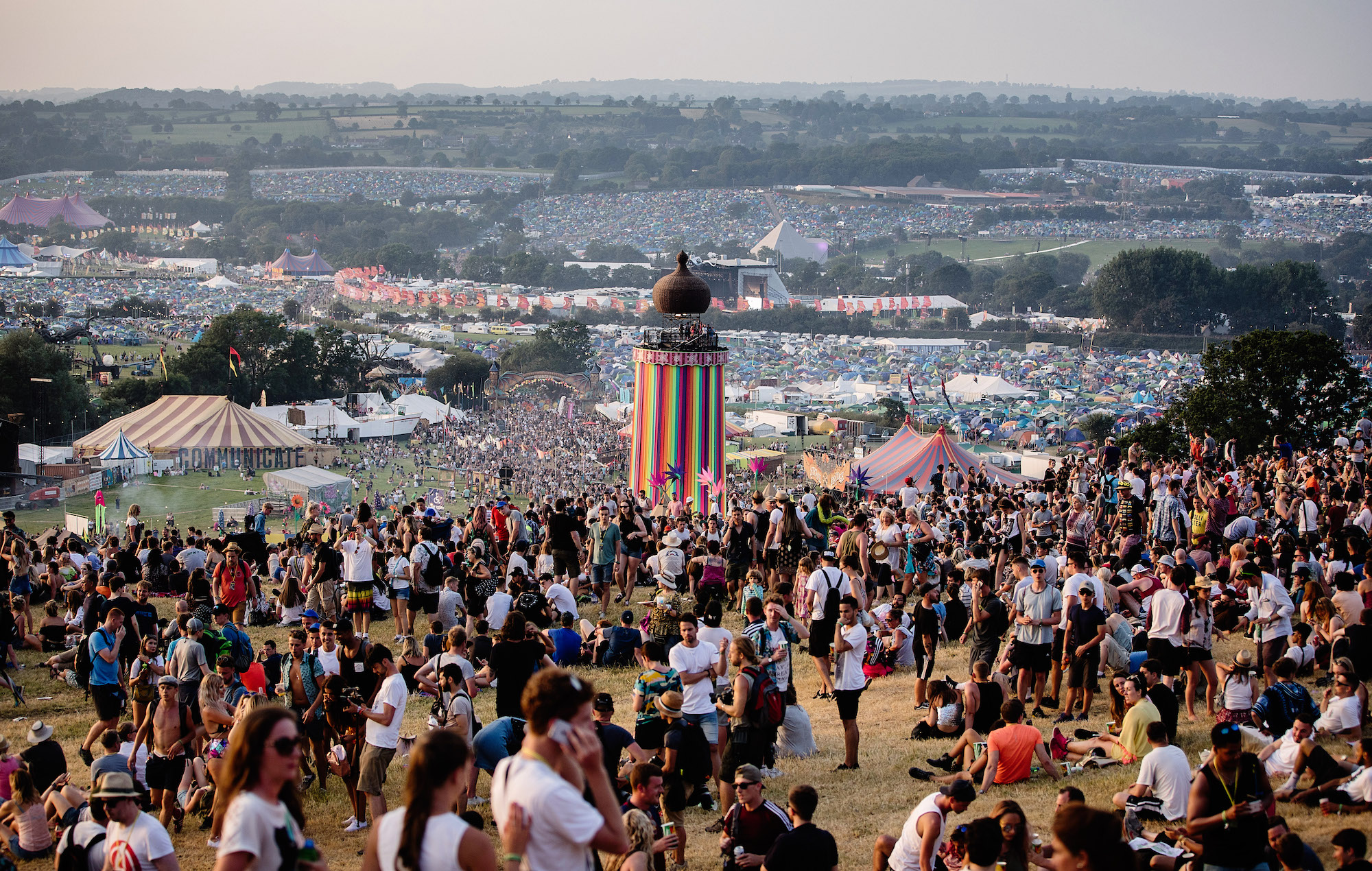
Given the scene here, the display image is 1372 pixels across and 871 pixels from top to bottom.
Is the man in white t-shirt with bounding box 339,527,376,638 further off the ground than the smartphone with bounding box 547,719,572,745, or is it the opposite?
the smartphone with bounding box 547,719,572,745

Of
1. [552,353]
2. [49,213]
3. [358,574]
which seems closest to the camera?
[358,574]

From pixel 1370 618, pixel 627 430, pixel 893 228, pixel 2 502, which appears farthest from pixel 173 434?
pixel 893 228

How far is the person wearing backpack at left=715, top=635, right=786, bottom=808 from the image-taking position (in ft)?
21.4

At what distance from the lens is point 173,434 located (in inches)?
1353

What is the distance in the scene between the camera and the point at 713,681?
6477mm

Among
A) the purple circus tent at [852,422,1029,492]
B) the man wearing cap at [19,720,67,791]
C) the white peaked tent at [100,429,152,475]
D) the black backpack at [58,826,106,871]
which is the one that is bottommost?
the white peaked tent at [100,429,152,475]

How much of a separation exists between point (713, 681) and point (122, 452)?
30.2 meters

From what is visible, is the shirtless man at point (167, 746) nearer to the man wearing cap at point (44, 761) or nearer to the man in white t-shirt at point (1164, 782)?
the man wearing cap at point (44, 761)

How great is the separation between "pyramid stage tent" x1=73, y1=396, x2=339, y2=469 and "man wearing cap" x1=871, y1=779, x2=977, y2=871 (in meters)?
31.5

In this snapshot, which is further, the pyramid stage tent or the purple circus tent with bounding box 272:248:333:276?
the purple circus tent with bounding box 272:248:333:276

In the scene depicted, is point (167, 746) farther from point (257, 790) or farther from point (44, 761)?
point (257, 790)

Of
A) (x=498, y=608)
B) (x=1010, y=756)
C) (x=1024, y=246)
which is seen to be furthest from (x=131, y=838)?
(x=1024, y=246)

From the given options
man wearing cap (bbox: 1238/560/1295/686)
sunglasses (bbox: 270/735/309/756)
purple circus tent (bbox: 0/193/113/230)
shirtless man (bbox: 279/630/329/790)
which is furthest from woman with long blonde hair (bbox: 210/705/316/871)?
purple circus tent (bbox: 0/193/113/230)

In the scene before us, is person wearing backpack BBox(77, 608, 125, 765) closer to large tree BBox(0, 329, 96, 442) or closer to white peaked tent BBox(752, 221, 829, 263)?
large tree BBox(0, 329, 96, 442)
